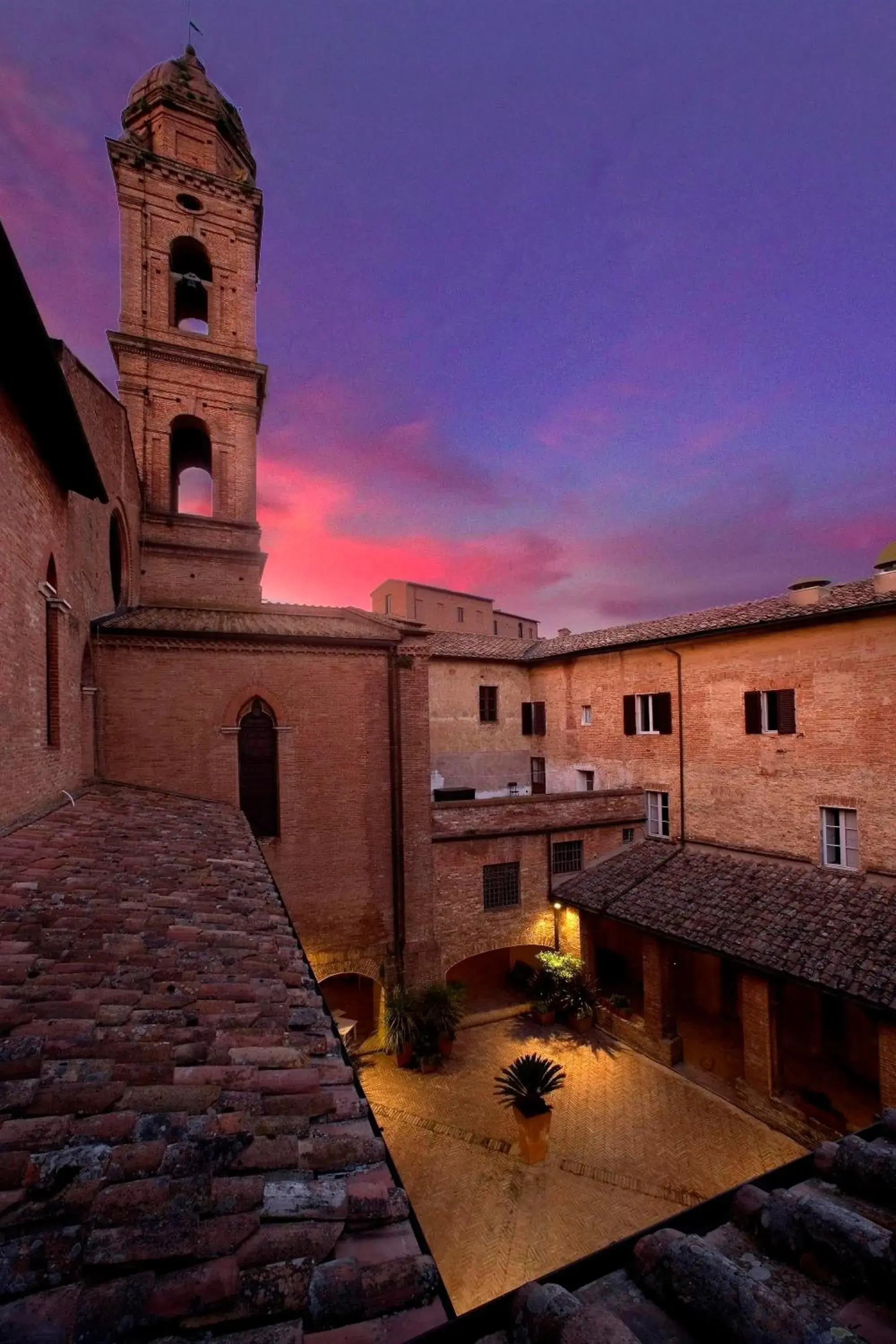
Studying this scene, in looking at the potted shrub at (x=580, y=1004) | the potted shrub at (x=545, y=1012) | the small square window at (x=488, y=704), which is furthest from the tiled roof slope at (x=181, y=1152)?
the small square window at (x=488, y=704)

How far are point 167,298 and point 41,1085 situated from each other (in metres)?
20.7

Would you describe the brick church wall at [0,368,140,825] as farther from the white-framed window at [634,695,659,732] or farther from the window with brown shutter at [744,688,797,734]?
the window with brown shutter at [744,688,797,734]

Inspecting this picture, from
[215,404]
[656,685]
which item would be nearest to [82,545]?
[215,404]

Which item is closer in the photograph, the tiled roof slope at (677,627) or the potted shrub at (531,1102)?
the potted shrub at (531,1102)

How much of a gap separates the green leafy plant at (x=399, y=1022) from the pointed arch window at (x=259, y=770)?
5.01 meters

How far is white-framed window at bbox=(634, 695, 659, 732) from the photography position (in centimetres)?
1745

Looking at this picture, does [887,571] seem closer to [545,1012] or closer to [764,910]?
A: [764,910]

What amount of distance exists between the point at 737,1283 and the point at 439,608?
133 feet

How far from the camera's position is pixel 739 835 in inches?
579

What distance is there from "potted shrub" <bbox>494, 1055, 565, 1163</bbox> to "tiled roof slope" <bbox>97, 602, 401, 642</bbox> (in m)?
9.68

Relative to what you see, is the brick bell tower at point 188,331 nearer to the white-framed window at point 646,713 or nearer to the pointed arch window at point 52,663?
the pointed arch window at point 52,663

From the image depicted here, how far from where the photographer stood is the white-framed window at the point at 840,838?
12.6 metres

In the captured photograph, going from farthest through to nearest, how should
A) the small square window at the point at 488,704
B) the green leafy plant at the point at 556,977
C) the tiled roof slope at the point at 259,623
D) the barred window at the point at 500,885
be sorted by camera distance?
1. the small square window at the point at 488,704
2. the barred window at the point at 500,885
3. the green leafy plant at the point at 556,977
4. the tiled roof slope at the point at 259,623

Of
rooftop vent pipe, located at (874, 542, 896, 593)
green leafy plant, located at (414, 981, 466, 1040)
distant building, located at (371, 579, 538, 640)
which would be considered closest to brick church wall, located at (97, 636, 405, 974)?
green leafy plant, located at (414, 981, 466, 1040)
